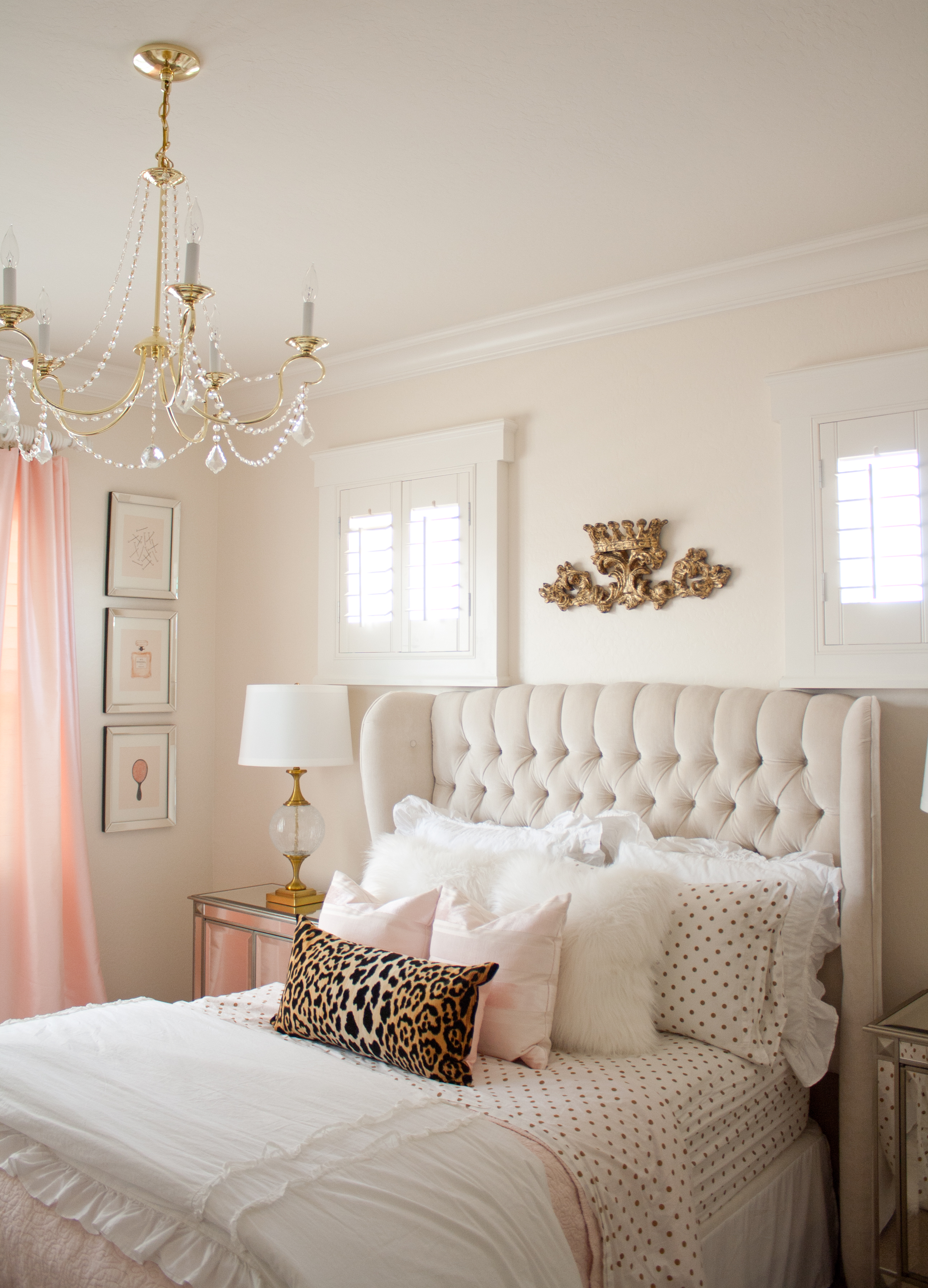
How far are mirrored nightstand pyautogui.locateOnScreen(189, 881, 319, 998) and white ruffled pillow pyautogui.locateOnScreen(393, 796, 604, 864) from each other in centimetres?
50

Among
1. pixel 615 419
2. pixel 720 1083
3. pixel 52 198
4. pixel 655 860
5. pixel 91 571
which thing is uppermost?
pixel 52 198

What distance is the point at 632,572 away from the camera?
3174 mm

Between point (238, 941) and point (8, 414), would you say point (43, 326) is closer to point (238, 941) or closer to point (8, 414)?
point (8, 414)

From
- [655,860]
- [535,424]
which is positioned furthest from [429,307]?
[655,860]

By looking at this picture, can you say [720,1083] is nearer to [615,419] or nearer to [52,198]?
[615,419]

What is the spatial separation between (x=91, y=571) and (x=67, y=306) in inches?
41.9

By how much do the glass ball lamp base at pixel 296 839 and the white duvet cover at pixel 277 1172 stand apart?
1495mm

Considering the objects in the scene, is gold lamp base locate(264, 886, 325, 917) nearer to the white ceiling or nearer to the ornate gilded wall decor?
the ornate gilded wall decor

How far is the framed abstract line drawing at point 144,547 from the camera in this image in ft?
13.2

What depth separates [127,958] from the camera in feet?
13.2

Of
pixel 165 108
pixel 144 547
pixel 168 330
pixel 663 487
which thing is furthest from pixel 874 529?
pixel 144 547

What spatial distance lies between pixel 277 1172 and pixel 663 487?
2.23m

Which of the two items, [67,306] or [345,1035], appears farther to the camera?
[67,306]

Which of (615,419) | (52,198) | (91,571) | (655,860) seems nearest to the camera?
(52,198)
